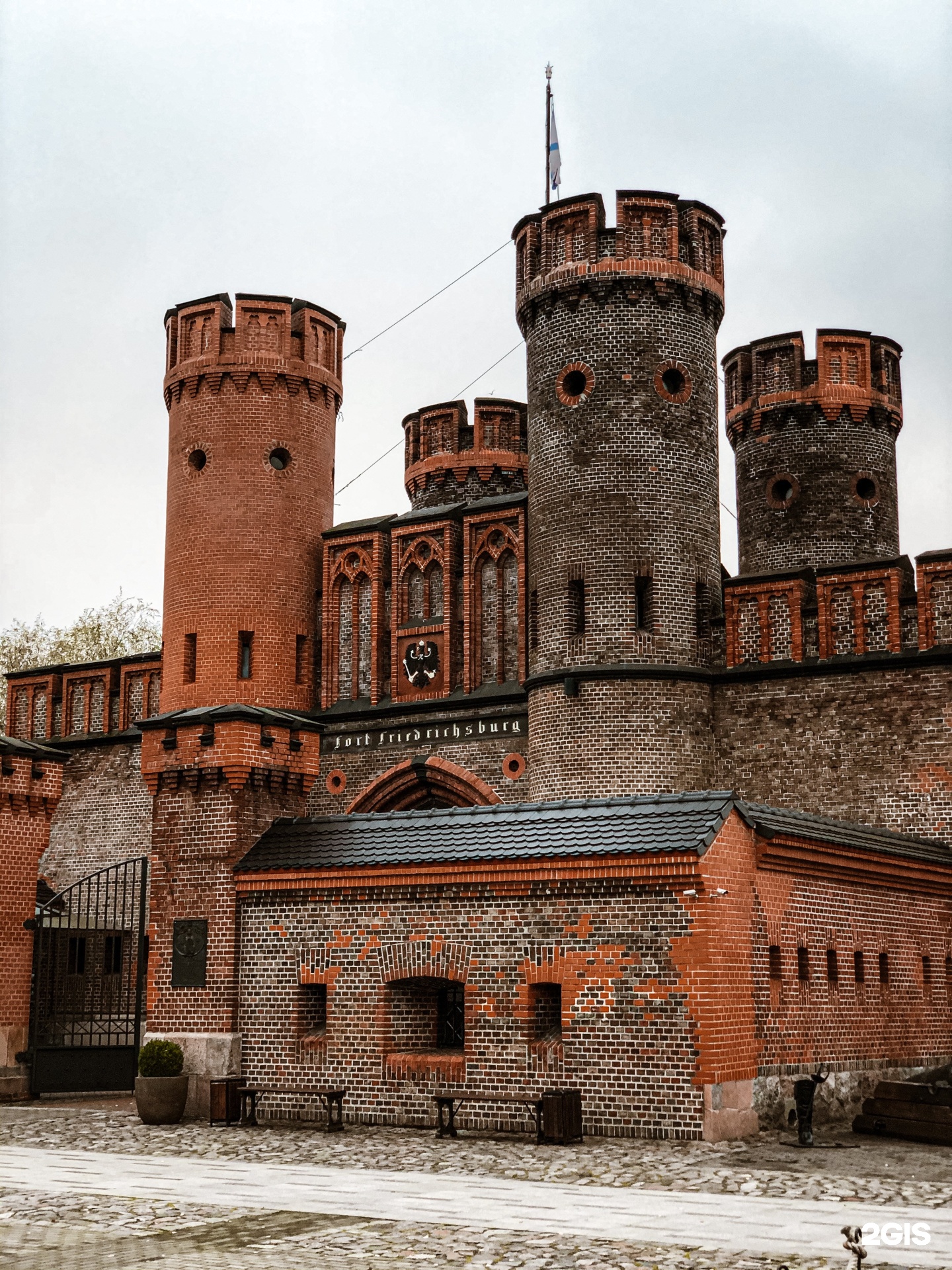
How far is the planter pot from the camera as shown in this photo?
1759 centimetres

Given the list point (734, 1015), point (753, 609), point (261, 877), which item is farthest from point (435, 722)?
point (734, 1015)

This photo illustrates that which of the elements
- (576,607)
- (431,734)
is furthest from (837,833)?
(431,734)

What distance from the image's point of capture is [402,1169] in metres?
13.1

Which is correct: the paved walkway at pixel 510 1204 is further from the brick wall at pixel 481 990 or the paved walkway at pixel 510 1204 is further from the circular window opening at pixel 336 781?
the circular window opening at pixel 336 781

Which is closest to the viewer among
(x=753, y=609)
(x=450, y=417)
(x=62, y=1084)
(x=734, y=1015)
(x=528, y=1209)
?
(x=528, y=1209)

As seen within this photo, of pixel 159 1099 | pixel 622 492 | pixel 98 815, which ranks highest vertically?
pixel 622 492

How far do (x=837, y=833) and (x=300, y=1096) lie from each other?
6.90 metres

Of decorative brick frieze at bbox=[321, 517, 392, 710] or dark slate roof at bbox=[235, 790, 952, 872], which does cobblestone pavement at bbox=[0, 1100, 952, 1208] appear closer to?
dark slate roof at bbox=[235, 790, 952, 872]

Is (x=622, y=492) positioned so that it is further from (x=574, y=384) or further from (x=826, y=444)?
(x=826, y=444)

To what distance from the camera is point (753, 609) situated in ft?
77.2

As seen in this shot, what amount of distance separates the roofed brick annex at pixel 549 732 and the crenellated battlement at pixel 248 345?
73mm

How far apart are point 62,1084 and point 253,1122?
4.21m

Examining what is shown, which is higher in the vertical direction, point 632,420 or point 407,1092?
point 632,420

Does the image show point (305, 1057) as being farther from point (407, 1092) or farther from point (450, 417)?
point (450, 417)
